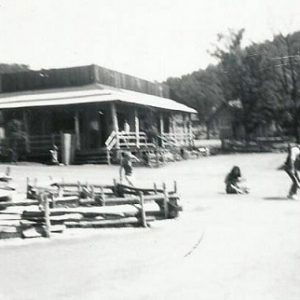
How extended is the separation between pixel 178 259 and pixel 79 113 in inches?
853

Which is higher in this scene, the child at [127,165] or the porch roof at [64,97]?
the porch roof at [64,97]

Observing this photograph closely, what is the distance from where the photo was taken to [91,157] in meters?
26.6

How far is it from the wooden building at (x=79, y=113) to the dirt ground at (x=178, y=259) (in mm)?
13410

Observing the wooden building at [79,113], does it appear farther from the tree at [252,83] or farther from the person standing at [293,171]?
the person standing at [293,171]

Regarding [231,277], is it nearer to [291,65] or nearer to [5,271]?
[5,271]

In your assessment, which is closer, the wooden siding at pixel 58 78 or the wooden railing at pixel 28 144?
the wooden railing at pixel 28 144

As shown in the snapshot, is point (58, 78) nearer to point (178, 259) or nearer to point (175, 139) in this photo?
point (175, 139)

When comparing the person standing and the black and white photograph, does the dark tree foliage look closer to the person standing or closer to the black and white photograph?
the black and white photograph

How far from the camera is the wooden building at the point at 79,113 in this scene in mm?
26703

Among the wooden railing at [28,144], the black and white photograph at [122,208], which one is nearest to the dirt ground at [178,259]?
the black and white photograph at [122,208]

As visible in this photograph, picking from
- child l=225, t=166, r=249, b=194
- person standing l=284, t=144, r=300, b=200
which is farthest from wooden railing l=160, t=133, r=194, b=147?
person standing l=284, t=144, r=300, b=200

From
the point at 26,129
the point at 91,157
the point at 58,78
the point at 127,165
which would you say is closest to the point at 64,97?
the point at 26,129

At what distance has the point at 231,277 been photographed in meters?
7.18

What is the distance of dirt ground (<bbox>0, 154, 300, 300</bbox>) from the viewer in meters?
6.77
